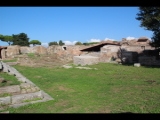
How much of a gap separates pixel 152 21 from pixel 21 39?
190 ft

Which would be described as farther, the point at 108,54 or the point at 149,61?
the point at 108,54

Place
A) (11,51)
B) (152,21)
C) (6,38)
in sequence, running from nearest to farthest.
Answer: (152,21) < (11,51) < (6,38)

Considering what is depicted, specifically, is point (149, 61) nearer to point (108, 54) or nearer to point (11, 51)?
point (108, 54)

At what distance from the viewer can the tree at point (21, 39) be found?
64.9 m

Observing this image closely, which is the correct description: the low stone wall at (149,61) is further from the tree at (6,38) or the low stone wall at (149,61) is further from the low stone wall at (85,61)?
the tree at (6,38)

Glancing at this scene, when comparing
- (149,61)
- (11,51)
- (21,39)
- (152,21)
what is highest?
(21,39)

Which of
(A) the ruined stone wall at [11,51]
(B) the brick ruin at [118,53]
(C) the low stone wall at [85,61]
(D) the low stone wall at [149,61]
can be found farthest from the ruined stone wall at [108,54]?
(A) the ruined stone wall at [11,51]

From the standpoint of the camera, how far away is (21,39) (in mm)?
67125

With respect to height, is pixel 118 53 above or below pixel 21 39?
below

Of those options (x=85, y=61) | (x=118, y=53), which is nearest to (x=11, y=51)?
(x=85, y=61)

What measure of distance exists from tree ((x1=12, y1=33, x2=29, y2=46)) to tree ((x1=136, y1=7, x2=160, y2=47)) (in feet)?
179

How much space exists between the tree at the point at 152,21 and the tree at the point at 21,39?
54.5 meters

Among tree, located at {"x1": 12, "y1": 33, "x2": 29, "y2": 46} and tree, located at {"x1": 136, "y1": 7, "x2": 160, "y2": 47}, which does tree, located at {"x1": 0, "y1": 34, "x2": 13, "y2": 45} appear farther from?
tree, located at {"x1": 136, "y1": 7, "x2": 160, "y2": 47}
